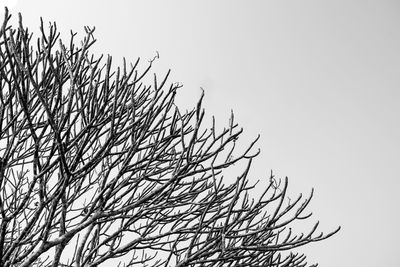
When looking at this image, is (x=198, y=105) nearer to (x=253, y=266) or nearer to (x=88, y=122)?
(x=88, y=122)

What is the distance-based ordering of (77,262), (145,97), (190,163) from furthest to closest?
(145,97) < (77,262) < (190,163)

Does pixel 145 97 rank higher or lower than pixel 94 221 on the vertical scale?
higher

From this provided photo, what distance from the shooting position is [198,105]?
6.06ft

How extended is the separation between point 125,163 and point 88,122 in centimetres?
42

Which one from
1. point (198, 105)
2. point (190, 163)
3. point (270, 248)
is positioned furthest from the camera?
point (190, 163)

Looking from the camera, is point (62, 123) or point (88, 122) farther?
point (88, 122)

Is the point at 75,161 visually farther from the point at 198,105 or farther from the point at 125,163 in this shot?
the point at 198,105

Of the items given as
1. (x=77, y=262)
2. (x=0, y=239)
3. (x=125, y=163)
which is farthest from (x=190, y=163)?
(x=77, y=262)

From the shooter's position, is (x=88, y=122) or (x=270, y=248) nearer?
(x=270, y=248)

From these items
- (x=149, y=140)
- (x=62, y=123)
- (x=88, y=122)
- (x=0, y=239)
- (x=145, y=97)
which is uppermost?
(x=145, y=97)

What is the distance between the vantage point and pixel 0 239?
7.15 ft

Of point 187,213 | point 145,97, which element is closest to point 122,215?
point 187,213

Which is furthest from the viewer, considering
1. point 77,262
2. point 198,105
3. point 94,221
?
point 77,262

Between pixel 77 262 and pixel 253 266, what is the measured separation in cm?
175
